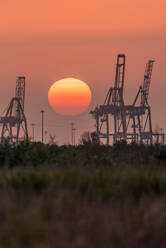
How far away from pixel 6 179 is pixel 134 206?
3.87 meters

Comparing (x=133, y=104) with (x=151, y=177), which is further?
(x=133, y=104)

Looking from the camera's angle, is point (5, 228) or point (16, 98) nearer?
point (5, 228)

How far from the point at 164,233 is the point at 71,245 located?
231 cm

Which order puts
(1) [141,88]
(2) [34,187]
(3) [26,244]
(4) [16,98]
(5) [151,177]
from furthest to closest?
(4) [16,98]
(1) [141,88]
(5) [151,177]
(2) [34,187]
(3) [26,244]

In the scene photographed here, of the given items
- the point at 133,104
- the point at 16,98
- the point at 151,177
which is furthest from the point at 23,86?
the point at 151,177

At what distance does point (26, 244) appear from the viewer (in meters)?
10.9

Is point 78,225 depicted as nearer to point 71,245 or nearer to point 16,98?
point 71,245

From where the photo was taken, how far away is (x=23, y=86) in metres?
182

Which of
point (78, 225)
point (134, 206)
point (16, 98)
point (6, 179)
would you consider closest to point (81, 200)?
point (134, 206)

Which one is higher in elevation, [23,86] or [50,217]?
[23,86]

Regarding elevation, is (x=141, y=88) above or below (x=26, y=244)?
above

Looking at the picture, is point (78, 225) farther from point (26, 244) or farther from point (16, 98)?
point (16, 98)

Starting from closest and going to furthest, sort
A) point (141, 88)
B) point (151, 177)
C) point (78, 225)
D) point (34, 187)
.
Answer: point (78, 225) → point (34, 187) → point (151, 177) → point (141, 88)

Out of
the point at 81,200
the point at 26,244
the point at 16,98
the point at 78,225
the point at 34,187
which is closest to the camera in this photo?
the point at 26,244
